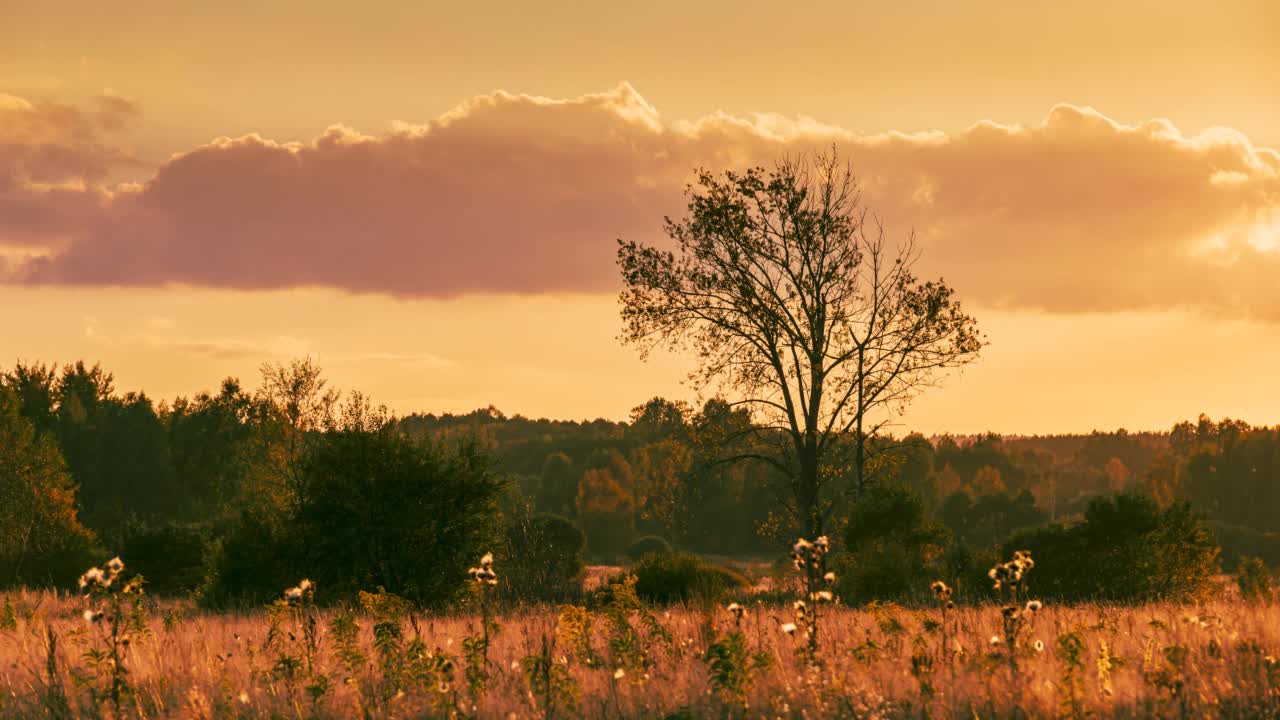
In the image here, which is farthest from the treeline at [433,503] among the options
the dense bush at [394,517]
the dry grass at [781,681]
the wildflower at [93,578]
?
the wildflower at [93,578]

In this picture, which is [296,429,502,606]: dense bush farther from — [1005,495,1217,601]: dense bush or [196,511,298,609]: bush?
[1005,495,1217,601]: dense bush

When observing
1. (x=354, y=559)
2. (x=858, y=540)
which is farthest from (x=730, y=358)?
(x=354, y=559)

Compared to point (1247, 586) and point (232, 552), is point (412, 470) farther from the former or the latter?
point (1247, 586)

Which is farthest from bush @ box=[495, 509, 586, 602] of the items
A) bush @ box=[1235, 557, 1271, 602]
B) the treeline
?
bush @ box=[1235, 557, 1271, 602]

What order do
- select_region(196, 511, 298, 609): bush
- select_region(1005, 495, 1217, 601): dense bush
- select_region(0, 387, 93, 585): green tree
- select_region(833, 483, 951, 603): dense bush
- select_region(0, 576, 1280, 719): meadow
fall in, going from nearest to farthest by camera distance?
select_region(0, 576, 1280, 719): meadow, select_region(1005, 495, 1217, 601): dense bush, select_region(196, 511, 298, 609): bush, select_region(833, 483, 951, 603): dense bush, select_region(0, 387, 93, 585): green tree

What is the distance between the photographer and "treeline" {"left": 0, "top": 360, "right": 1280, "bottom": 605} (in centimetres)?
2491

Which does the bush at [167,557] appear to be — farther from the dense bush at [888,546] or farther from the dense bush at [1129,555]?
the dense bush at [1129,555]

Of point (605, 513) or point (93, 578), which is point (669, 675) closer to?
point (93, 578)

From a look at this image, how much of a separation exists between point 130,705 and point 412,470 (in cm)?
1612

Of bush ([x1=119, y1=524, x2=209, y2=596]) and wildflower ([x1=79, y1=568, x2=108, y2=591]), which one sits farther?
bush ([x1=119, y1=524, x2=209, y2=596])

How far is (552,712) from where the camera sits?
8.01 meters

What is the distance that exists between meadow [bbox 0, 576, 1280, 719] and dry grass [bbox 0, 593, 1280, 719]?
2 centimetres

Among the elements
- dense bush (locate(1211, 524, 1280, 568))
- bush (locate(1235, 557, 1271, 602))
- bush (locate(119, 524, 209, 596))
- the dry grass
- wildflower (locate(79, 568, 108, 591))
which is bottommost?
dense bush (locate(1211, 524, 1280, 568))

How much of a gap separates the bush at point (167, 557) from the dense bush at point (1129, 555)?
908 inches
